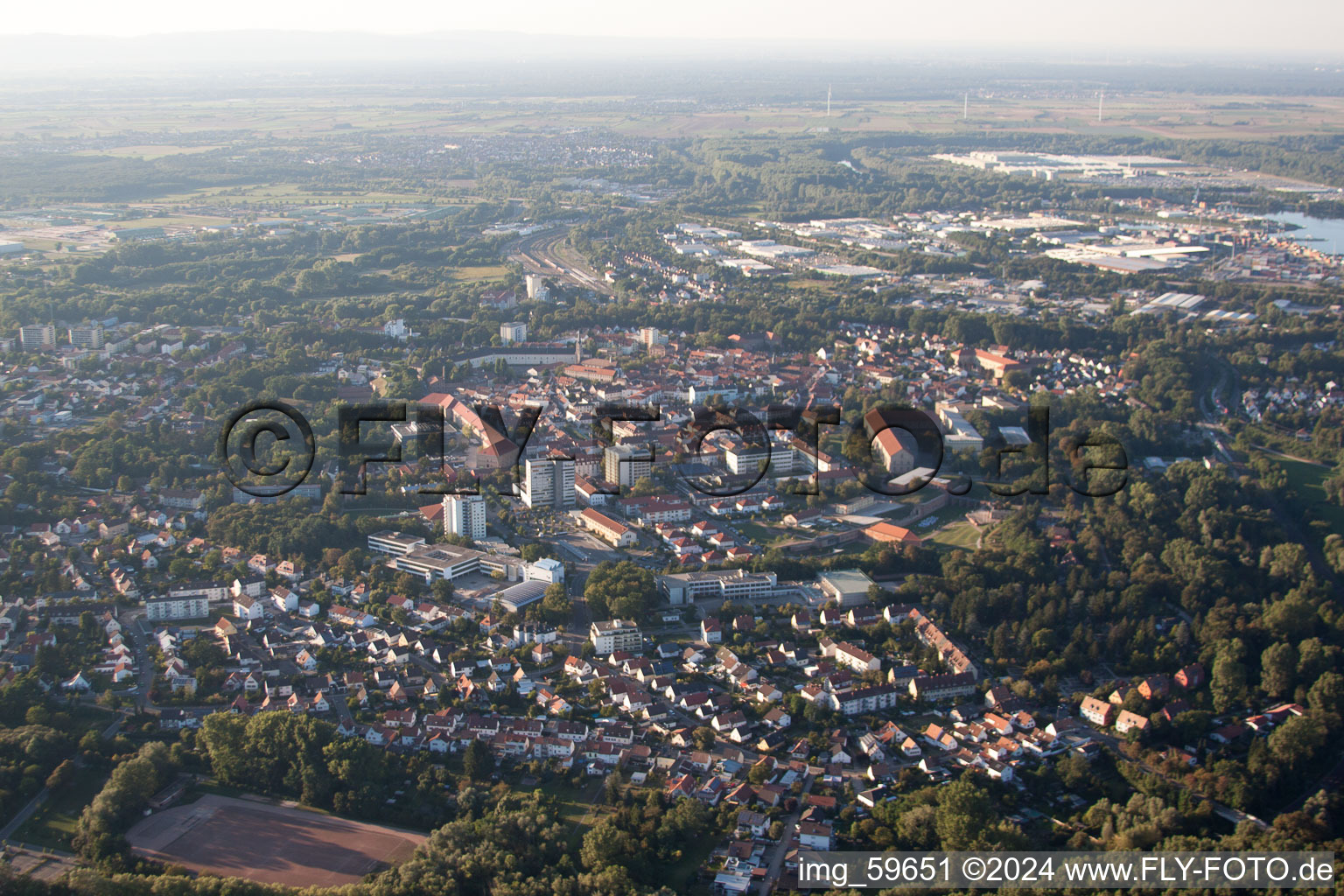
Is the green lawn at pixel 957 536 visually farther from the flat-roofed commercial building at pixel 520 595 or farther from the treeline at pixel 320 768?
the treeline at pixel 320 768

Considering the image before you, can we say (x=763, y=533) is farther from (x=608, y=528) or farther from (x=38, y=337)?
(x=38, y=337)

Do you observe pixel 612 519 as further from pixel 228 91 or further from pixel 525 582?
pixel 228 91

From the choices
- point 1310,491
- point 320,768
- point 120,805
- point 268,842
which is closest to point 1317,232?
point 1310,491

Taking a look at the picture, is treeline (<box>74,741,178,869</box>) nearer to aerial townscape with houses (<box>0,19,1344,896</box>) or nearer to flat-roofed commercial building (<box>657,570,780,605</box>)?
aerial townscape with houses (<box>0,19,1344,896</box>)

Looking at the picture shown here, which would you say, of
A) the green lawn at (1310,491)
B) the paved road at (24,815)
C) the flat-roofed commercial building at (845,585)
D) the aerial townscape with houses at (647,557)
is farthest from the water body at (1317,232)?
the paved road at (24,815)

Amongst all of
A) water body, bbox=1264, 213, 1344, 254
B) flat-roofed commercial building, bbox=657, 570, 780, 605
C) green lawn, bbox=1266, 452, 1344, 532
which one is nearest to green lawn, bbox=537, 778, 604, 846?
flat-roofed commercial building, bbox=657, 570, 780, 605
